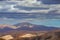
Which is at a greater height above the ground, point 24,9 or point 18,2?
point 18,2

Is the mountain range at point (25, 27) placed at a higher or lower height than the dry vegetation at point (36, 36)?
higher

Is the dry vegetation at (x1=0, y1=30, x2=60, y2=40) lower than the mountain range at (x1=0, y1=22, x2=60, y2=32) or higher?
lower

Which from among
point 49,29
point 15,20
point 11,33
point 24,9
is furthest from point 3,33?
point 49,29

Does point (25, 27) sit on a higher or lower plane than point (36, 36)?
higher

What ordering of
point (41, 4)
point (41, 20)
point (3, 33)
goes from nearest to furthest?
point (3, 33)
point (41, 20)
point (41, 4)

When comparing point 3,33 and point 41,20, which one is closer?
point 3,33

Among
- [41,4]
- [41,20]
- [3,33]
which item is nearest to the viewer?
[3,33]

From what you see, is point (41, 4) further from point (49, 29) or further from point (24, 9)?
point (49, 29)

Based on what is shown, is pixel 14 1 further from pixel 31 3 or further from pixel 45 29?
pixel 45 29

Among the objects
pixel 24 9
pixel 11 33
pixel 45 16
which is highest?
pixel 24 9

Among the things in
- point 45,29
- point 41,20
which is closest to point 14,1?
point 41,20
